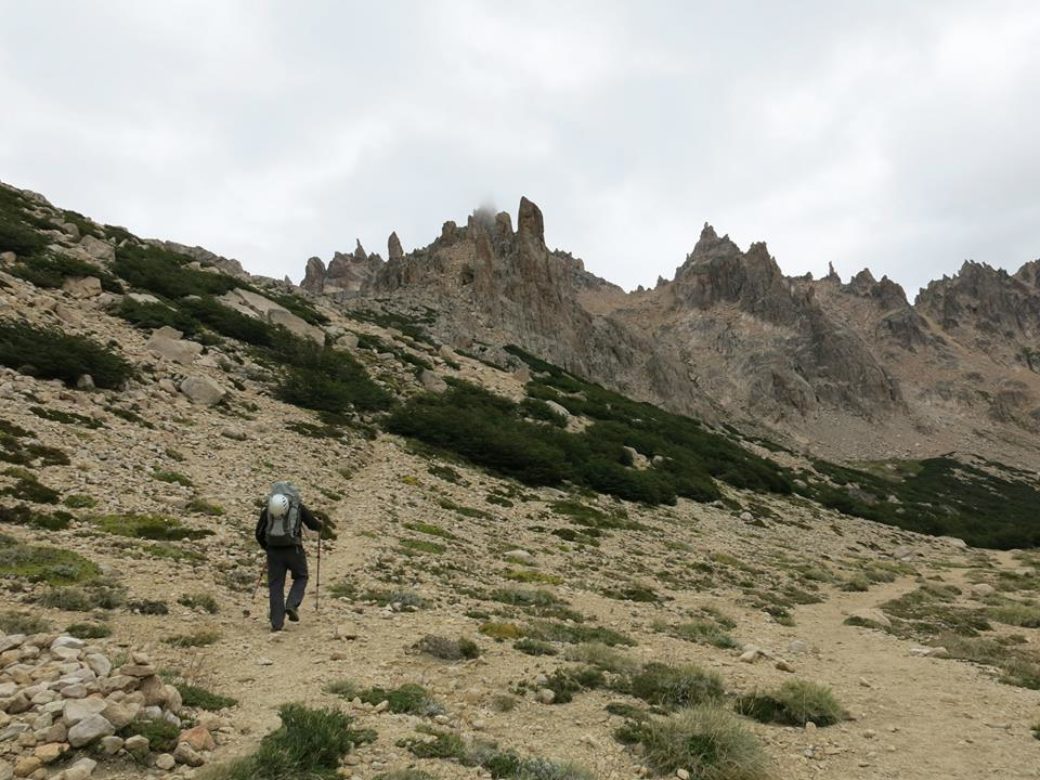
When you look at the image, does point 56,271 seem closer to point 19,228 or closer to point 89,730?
point 19,228

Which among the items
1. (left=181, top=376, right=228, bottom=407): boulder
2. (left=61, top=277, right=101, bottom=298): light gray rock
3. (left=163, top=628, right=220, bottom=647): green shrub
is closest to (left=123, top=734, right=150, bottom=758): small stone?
(left=163, top=628, right=220, bottom=647): green shrub

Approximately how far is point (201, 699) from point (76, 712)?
5.23 feet

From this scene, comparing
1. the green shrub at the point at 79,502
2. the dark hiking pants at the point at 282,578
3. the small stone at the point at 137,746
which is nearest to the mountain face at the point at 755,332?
the green shrub at the point at 79,502

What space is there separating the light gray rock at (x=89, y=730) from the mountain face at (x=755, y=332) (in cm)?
6584

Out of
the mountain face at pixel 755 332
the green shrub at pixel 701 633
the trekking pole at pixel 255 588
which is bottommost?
the trekking pole at pixel 255 588

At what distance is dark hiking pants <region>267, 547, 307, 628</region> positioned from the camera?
1056cm

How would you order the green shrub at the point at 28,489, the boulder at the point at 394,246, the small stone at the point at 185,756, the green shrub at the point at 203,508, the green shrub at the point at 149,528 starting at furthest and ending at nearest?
the boulder at the point at 394,246, the green shrub at the point at 203,508, the green shrub at the point at 28,489, the green shrub at the point at 149,528, the small stone at the point at 185,756

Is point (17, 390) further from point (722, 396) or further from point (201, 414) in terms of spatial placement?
point (722, 396)

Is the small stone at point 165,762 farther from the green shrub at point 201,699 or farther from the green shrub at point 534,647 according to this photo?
the green shrub at point 534,647

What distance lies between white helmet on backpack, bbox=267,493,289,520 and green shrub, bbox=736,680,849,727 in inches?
313

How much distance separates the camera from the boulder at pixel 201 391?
88.4ft

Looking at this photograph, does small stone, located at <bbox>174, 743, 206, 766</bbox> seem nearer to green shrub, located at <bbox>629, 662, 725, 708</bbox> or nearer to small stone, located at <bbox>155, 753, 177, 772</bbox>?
small stone, located at <bbox>155, 753, 177, 772</bbox>

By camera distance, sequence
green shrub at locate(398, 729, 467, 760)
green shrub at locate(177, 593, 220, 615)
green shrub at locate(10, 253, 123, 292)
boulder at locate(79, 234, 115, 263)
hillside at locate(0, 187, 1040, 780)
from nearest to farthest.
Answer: green shrub at locate(398, 729, 467, 760) < hillside at locate(0, 187, 1040, 780) < green shrub at locate(177, 593, 220, 615) < green shrub at locate(10, 253, 123, 292) < boulder at locate(79, 234, 115, 263)

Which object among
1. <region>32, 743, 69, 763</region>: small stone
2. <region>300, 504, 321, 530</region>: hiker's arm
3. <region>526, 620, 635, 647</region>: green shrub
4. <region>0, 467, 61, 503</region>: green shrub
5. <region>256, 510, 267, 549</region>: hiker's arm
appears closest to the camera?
<region>32, 743, 69, 763</region>: small stone
